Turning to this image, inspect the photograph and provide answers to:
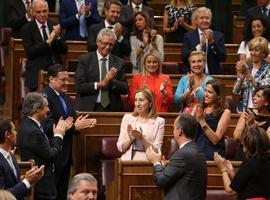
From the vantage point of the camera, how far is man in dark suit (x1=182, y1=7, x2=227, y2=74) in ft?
31.9

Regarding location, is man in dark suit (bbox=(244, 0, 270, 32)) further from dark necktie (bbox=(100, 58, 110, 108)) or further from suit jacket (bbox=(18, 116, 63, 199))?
suit jacket (bbox=(18, 116, 63, 199))

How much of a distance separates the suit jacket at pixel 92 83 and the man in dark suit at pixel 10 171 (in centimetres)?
227

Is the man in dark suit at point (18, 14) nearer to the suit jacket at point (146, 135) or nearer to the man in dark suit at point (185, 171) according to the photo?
the suit jacket at point (146, 135)

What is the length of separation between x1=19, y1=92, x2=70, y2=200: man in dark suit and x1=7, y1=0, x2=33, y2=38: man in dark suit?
319 centimetres

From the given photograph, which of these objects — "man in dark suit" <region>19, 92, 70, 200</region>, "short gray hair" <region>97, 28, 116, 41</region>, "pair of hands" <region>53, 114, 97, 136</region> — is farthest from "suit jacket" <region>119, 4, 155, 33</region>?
"man in dark suit" <region>19, 92, 70, 200</region>

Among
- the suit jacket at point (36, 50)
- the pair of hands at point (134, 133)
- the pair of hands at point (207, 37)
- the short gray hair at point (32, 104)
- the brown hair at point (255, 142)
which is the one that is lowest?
the pair of hands at point (134, 133)

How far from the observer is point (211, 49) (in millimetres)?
9781

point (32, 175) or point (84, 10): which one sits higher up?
point (84, 10)

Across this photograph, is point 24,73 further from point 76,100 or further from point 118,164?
point 118,164

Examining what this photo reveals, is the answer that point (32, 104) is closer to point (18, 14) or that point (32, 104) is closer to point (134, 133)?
point (134, 133)

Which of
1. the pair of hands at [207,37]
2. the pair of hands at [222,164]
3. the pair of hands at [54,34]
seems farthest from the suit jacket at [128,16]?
the pair of hands at [222,164]

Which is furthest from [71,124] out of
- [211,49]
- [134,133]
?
[211,49]

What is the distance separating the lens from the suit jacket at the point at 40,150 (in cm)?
702

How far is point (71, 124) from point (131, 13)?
2962mm
